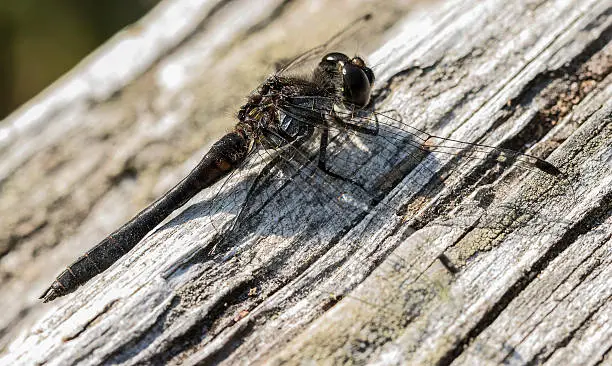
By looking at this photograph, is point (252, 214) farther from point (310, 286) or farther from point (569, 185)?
point (569, 185)

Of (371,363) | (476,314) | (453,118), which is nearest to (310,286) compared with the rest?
(371,363)

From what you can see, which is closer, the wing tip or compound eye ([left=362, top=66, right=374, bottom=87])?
the wing tip

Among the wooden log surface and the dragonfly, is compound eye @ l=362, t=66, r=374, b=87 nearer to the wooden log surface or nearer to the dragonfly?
the dragonfly

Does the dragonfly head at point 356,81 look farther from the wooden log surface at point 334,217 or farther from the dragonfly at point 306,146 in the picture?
the wooden log surface at point 334,217

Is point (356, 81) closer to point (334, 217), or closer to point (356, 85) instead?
point (356, 85)

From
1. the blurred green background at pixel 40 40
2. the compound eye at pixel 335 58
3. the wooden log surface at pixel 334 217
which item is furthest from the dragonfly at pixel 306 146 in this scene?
the blurred green background at pixel 40 40

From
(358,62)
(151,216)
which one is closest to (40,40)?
(151,216)

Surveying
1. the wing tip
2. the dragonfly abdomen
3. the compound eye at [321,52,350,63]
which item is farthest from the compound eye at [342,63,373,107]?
the wing tip
